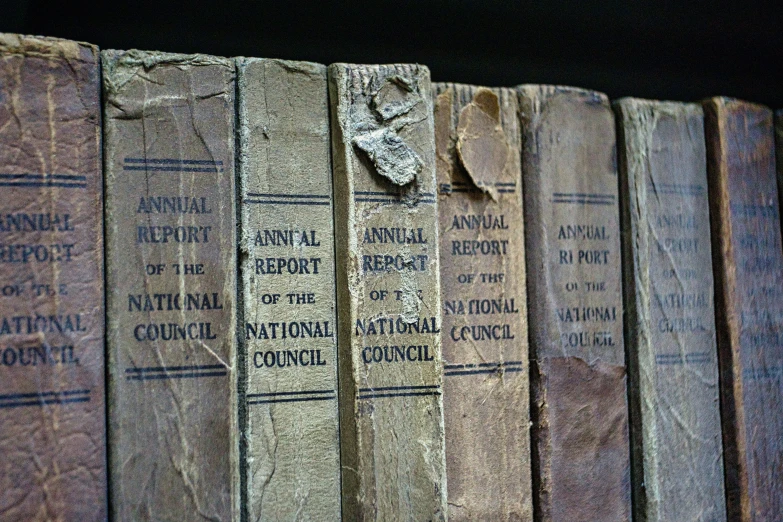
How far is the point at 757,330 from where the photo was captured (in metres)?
1.11

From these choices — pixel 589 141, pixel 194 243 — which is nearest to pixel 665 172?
pixel 589 141

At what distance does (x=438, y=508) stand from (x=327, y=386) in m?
0.17

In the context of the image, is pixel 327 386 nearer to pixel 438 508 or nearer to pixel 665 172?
pixel 438 508

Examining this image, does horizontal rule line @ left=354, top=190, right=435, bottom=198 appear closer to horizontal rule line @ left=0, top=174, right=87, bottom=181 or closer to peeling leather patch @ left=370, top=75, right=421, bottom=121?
peeling leather patch @ left=370, top=75, right=421, bottom=121

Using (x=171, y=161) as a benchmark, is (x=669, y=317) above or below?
below

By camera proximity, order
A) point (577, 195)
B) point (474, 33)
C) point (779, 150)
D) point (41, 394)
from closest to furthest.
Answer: point (41, 394)
point (577, 195)
point (779, 150)
point (474, 33)

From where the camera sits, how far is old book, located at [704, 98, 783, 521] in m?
1.08

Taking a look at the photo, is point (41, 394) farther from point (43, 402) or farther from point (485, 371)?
point (485, 371)

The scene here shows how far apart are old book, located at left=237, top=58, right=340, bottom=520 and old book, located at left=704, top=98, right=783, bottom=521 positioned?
1.59 ft

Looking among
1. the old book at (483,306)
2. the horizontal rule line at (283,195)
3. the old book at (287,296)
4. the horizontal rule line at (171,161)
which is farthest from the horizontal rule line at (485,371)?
the horizontal rule line at (171,161)

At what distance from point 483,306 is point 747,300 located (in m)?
0.35

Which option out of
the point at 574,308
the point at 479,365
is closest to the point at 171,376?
the point at 479,365

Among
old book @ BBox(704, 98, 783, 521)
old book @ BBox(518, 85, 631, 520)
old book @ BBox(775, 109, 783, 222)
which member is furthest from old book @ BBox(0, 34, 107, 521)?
old book @ BBox(775, 109, 783, 222)

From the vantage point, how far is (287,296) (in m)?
0.94
